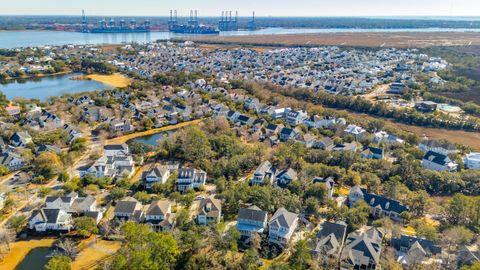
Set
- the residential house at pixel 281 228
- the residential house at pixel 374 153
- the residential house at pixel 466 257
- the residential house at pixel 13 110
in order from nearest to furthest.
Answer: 1. the residential house at pixel 466 257
2. the residential house at pixel 281 228
3. the residential house at pixel 374 153
4. the residential house at pixel 13 110

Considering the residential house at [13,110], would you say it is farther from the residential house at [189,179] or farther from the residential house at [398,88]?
the residential house at [398,88]

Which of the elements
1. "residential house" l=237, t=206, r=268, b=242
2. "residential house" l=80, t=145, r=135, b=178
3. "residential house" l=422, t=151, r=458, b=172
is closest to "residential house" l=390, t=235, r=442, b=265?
"residential house" l=237, t=206, r=268, b=242

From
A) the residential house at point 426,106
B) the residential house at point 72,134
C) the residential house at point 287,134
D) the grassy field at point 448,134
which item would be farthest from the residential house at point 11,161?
the residential house at point 426,106

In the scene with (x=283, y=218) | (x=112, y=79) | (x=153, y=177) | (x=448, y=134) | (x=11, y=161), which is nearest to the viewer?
(x=283, y=218)

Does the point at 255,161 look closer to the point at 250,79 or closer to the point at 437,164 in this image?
the point at 437,164

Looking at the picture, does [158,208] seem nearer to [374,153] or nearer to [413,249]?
[413,249]

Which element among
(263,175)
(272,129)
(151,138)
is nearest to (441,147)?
(272,129)

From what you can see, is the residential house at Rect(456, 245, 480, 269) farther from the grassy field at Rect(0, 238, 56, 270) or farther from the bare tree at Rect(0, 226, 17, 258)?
the bare tree at Rect(0, 226, 17, 258)
